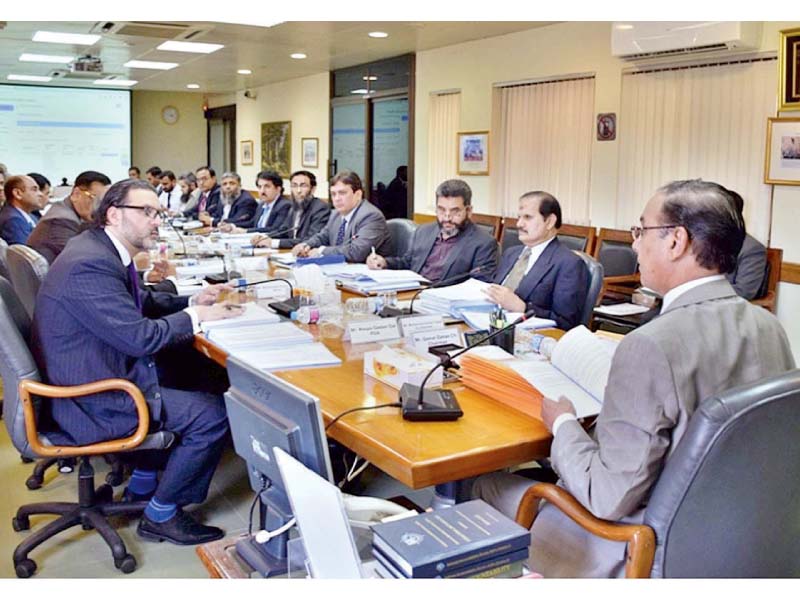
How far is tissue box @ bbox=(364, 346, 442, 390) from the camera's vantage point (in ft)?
6.66

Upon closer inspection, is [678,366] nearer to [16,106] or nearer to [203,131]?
[16,106]

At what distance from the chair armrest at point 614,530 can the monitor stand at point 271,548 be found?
564 millimetres

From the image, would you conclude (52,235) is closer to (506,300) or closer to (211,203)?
(506,300)

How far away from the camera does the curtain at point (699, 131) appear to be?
4.91 meters

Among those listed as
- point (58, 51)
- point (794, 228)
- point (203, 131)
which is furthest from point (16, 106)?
point (794, 228)

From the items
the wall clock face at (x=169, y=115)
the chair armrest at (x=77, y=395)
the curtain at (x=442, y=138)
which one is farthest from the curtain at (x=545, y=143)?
the wall clock face at (x=169, y=115)

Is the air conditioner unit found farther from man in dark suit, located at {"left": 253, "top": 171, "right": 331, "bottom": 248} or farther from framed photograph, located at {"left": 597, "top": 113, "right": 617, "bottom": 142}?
man in dark suit, located at {"left": 253, "top": 171, "right": 331, "bottom": 248}

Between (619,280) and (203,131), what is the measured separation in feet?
37.4

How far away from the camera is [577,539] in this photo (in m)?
1.69

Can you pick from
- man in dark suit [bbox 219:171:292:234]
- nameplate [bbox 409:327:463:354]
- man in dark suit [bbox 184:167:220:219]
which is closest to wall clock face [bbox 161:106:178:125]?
man in dark suit [bbox 184:167:220:219]

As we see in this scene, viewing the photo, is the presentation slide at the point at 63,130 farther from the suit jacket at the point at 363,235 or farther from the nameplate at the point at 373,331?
the nameplate at the point at 373,331

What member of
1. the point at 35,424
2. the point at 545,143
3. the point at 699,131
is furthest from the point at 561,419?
the point at 545,143

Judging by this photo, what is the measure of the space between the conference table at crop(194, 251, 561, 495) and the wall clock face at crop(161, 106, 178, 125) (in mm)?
13421

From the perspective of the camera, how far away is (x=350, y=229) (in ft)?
16.7
